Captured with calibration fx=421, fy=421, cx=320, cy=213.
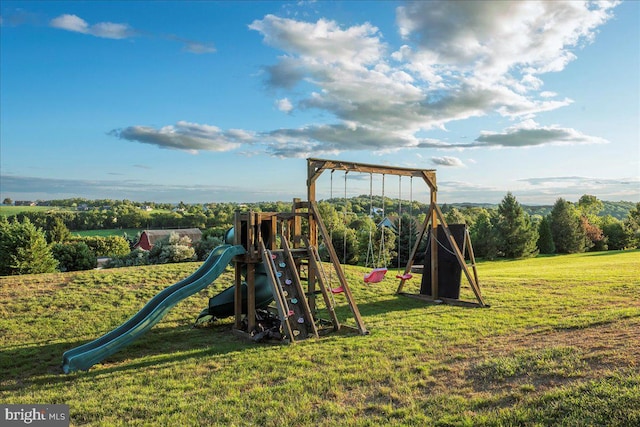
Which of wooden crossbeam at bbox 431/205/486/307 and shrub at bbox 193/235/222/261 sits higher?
wooden crossbeam at bbox 431/205/486/307

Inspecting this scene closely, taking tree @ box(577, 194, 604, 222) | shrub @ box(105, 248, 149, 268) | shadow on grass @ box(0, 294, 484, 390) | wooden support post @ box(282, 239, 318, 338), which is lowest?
shrub @ box(105, 248, 149, 268)

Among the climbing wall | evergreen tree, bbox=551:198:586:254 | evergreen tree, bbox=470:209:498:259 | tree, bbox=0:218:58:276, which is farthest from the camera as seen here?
evergreen tree, bbox=551:198:586:254

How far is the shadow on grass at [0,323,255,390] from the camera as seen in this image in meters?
7.21

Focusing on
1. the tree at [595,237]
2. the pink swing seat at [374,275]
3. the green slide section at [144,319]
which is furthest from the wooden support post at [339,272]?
the tree at [595,237]

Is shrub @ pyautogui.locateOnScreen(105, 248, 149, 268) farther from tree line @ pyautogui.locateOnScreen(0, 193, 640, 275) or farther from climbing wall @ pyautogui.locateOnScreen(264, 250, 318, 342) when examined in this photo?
climbing wall @ pyautogui.locateOnScreen(264, 250, 318, 342)

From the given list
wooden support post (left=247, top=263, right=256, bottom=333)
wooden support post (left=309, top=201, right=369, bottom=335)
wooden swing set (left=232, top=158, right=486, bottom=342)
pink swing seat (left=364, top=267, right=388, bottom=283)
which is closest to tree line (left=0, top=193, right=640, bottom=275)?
pink swing seat (left=364, top=267, right=388, bottom=283)

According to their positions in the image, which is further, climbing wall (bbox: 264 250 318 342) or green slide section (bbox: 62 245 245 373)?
climbing wall (bbox: 264 250 318 342)

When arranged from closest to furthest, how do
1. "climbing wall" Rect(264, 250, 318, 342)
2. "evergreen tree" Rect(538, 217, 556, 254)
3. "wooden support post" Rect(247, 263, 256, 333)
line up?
"climbing wall" Rect(264, 250, 318, 342), "wooden support post" Rect(247, 263, 256, 333), "evergreen tree" Rect(538, 217, 556, 254)

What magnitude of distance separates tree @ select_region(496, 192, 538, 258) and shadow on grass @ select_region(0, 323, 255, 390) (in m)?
37.0

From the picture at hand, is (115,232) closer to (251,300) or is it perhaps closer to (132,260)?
(132,260)

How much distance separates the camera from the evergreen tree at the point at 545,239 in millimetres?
45719

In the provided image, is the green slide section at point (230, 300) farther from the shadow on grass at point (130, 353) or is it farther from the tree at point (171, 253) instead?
the tree at point (171, 253)

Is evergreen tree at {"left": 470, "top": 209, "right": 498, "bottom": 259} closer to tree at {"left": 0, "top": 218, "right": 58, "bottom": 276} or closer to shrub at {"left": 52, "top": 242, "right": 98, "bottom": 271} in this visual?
shrub at {"left": 52, "top": 242, "right": 98, "bottom": 271}

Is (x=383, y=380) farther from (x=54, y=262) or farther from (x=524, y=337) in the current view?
(x=54, y=262)
